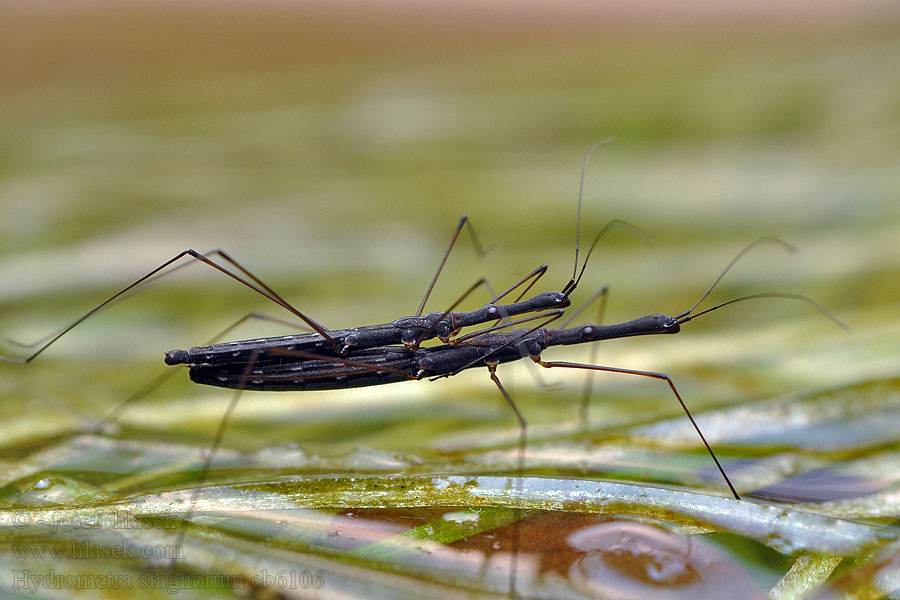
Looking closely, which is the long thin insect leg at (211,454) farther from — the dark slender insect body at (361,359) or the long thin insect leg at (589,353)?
the long thin insect leg at (589,353)

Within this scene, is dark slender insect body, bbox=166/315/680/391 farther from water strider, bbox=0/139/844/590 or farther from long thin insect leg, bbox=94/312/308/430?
long thin insect leg, bbox=94/312/308/430

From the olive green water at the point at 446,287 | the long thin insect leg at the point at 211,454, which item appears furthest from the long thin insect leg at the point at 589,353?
the long thin insect leg at the point at 211,454

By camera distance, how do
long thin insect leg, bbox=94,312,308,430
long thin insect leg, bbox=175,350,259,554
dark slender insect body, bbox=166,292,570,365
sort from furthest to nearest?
1. long thin insect leg, bbox=94,312,308,430
2. dark slender insect body, bbox=166,292,570,365
3. long thin insect leg, bbox=175,350,259,554

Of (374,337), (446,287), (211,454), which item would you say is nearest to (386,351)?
(374,337)

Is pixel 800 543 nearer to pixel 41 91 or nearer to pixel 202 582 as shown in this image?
pixel 202 582

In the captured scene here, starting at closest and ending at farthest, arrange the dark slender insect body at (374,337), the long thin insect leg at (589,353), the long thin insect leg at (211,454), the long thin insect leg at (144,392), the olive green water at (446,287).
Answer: the olive green water at (446,287) → the long thin insect leg at (211,454) → the dark slender insect body at (374,337) → the long thin insect leg at (144,392) → the long thin insect leg at (589,353)

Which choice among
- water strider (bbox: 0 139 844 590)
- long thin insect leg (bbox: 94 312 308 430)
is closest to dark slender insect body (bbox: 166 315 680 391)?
water strider (bbox: 0 139 844 590)

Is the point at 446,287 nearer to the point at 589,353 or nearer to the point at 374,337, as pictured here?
the point at 589,353

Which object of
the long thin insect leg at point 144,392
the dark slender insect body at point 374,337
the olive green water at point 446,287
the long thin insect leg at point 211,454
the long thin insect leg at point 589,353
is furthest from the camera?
the long thin insect leg at point 589,353
